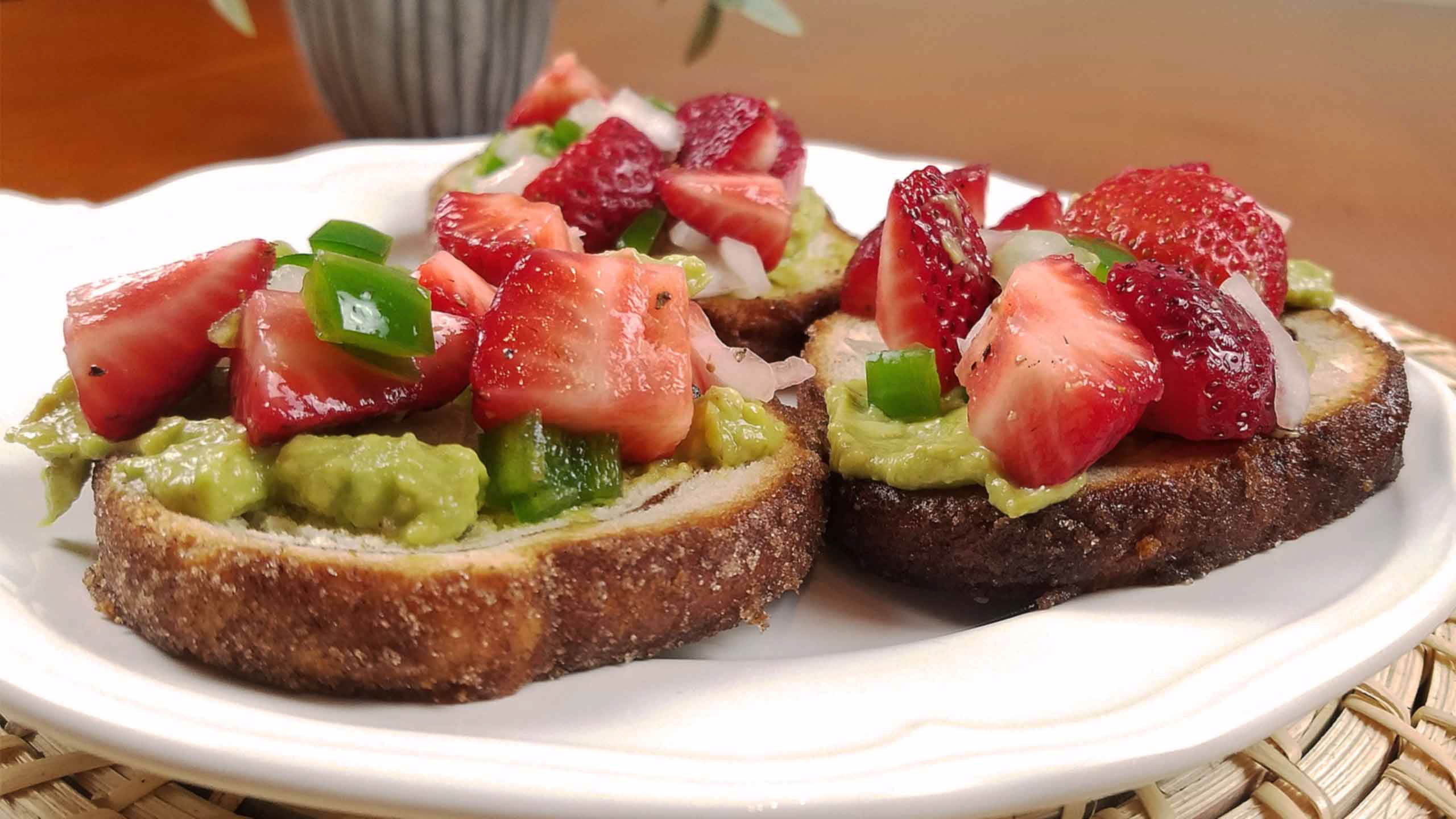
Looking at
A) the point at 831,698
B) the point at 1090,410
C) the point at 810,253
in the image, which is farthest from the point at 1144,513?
the point at 810,253

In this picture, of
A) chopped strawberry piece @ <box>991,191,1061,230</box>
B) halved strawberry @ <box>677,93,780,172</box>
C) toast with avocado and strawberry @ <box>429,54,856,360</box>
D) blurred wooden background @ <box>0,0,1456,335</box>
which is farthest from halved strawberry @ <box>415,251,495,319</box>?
blurred wooden background @ <box>0,0,1456,335</box>

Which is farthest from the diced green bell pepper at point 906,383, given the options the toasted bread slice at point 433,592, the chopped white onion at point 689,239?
the chopped white onion at point 689,239

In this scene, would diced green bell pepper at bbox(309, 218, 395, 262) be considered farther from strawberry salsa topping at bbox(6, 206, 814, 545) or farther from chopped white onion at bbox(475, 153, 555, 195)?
chopped white onion at bbox(475, 153, 555, 195)

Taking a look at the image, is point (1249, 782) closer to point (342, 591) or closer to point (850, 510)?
point (850, 510)

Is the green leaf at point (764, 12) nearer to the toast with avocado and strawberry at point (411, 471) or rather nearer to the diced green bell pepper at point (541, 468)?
the toast with avocado and strawberry at point (411, 471)

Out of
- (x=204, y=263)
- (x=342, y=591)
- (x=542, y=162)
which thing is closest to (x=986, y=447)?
(x=342, y=591)

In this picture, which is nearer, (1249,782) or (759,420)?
(1249,782)

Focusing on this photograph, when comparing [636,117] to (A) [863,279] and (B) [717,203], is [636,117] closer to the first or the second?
(B) [717,203]
